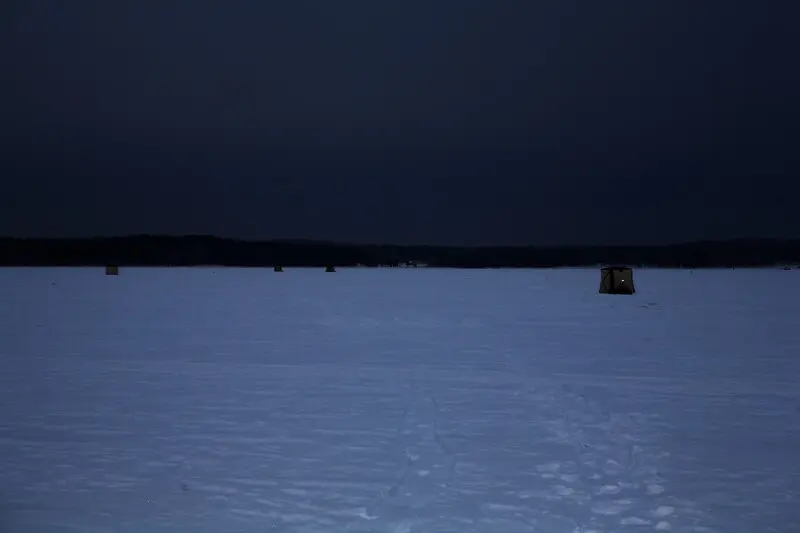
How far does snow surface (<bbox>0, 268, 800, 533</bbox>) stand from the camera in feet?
13.6

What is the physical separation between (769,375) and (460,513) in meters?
6.09

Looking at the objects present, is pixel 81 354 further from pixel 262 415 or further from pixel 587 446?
pixel 587 446

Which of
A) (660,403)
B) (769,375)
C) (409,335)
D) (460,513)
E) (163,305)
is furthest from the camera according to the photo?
(163,305)

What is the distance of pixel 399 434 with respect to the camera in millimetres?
5945

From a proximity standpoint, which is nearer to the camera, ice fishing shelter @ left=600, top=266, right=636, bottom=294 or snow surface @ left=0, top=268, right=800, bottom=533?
snow surface @ left=0, top=268, right=800, bottom=533

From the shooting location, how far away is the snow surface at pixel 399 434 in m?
4.15

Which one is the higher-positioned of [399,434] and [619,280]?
[619,280]

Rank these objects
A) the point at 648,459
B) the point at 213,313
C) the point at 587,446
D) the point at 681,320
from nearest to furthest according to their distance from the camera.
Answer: the point at 648,459
the point at 587,446
the point at 681,320
the point at 213,313

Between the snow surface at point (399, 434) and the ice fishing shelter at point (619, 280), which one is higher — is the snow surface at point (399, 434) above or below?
below

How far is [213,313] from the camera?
1923 cm

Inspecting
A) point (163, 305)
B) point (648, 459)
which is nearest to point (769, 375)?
point (648, 459)

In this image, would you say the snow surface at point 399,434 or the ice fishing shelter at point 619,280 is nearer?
the snow surface at point 399,434

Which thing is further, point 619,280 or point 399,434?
point 619,280

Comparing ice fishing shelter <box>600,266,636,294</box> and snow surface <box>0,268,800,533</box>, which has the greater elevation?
ice fishing shelter <box>600,266,636,294</box>
